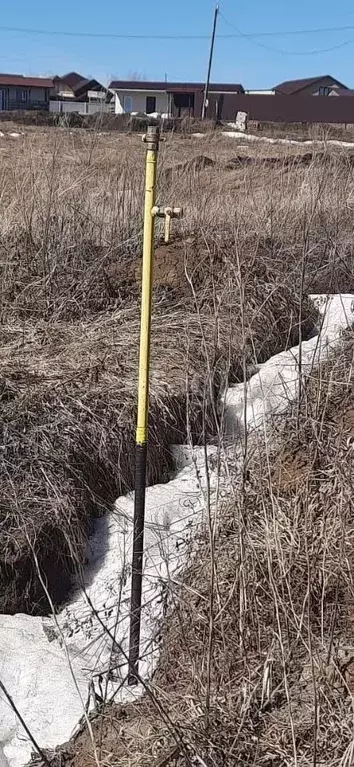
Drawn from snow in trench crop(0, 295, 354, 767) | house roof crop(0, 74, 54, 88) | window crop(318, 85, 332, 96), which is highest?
window crop(318, 85, 332, 96)

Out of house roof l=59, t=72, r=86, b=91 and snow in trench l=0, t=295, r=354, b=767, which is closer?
snow in trench l=0, t=295, r=354, b=767

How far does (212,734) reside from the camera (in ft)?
6.59

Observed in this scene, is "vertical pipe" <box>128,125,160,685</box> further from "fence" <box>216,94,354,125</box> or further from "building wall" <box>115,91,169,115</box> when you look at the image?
"building wall" <box>115,91,169,115</box>

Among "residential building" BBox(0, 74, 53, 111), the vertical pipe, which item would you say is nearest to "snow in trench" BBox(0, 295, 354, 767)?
the vertical pipe

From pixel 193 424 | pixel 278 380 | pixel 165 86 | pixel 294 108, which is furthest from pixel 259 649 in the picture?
pixel 165 86

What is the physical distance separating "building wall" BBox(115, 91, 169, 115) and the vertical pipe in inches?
1860

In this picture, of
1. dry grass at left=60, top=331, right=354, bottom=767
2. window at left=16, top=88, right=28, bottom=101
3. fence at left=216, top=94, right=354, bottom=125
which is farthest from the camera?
window at left=16, top=88, right=28, bottom=101

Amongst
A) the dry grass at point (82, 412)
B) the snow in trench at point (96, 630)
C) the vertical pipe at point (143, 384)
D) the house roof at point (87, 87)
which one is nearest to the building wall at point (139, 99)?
the house roof at point (87, 87)

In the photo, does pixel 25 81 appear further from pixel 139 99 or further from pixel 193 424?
pixel 193 424

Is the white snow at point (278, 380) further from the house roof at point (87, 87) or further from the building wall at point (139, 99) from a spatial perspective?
the house roof at point (87, 87)

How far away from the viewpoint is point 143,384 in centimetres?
243

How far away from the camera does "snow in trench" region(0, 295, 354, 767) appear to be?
8.00ft

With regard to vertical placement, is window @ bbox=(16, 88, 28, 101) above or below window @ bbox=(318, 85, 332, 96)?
below

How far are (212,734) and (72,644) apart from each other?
3.11 feet
